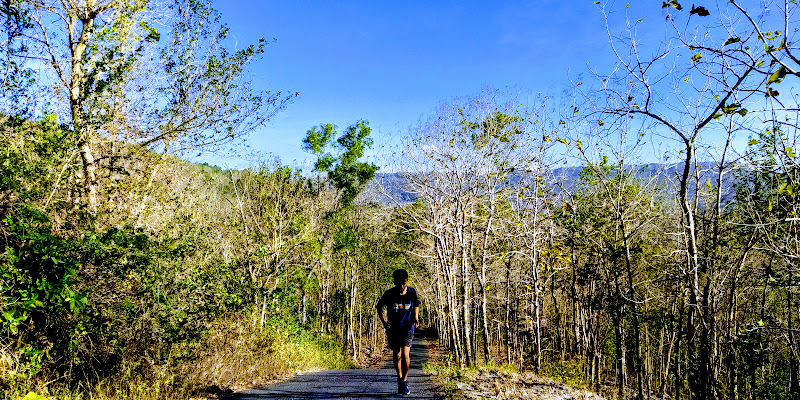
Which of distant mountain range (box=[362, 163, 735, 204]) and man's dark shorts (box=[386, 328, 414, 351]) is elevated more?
distant mountain range (box=[362, 163, 735, 204])

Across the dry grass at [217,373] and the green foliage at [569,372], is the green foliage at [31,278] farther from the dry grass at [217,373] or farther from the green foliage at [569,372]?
the green foliage at [569,372]

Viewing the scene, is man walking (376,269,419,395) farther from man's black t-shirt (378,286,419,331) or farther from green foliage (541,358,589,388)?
green foliage (541,358,589,388)

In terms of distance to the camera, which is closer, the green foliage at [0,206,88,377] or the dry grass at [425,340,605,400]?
the green foliage at [0,206,88,377]

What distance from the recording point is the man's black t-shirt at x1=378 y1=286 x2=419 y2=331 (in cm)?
664

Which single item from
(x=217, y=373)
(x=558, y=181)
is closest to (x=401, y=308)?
(x=217, y=373)

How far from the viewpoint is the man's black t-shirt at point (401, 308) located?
6637 millimetres

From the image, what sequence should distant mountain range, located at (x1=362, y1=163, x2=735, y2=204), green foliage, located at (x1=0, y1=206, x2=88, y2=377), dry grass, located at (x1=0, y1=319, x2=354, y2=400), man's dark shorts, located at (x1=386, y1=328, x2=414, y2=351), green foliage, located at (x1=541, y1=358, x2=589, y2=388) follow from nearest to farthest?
green foliage, located at (x1=0, y1=206, x2=88, y2=377), man's dark shorts, located at (x1=386, y1=328, x2=414, y2=351), dry grass, located at (x1=0, y1=319, x2=354, y2=400), distant mountain range, located at (x1=362, y1=163, x2=735, y2=204), green foliage, located at (x1=541, y1=358, x2=589, y2=388)

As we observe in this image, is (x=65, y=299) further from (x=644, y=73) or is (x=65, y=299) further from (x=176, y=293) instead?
(x=644, y=73)

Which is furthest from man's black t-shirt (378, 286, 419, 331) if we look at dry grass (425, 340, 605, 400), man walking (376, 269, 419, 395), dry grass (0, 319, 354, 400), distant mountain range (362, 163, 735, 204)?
distant mountain range (362, 163, 735, 204)

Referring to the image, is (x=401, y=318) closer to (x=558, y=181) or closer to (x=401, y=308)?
(x=401, y=308)

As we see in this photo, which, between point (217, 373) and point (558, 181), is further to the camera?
point (558, 181)

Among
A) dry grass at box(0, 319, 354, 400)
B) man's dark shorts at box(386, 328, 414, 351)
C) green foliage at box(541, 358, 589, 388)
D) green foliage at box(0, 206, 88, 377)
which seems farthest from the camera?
green foliage at box(541, 358, 589, 388)

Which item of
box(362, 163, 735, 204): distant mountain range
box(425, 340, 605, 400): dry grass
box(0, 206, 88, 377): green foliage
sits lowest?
box(425, 340, 605, 400): dry grass

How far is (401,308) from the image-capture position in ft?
21.8
